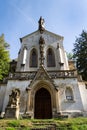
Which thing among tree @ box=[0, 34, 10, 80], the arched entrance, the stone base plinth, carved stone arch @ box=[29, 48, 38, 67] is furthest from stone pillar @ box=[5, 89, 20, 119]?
carved stone arch @ box=[29, 48, 38, 67]

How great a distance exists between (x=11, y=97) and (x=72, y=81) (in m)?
6.99

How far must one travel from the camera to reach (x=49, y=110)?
16.6 meters

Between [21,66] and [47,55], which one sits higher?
[47,55]

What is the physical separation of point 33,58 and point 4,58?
170 inches

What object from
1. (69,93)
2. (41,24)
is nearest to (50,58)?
(69,93)

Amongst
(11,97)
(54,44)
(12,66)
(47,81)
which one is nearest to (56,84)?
(47,81)

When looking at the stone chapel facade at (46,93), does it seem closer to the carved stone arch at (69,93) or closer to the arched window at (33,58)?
the carved stone arch at (69,93)

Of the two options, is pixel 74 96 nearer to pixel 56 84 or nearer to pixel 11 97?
pixel 56 84

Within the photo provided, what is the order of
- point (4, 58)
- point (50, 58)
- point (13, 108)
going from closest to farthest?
point (13, 108) < point (50, 58) < point (4, 58)

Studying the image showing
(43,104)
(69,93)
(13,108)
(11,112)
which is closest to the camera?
(11,112)

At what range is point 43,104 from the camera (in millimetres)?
17016

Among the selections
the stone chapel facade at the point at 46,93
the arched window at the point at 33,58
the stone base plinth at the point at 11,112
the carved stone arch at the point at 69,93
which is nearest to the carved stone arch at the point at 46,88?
the stone chapel facade at the point at 46,93

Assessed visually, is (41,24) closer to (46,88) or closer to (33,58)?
(33,58)

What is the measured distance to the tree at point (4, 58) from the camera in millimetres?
21094
